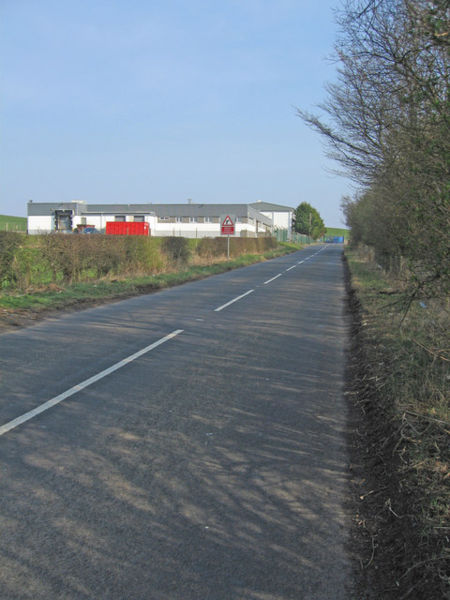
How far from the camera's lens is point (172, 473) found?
4.04 meters

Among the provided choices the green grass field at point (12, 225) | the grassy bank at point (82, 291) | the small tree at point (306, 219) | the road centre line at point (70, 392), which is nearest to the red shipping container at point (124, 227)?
the green grass field at point (12, 225)

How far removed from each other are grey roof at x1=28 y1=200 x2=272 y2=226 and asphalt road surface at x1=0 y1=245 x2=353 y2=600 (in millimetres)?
74233

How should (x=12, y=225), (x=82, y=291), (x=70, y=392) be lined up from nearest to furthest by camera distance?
(x=70, y=392), (x=82, y=291), (x=12, y=225)

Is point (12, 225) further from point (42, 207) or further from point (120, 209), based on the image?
point (42, 207)

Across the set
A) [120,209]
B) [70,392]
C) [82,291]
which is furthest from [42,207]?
[70,392]

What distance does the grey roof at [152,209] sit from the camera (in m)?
80.9

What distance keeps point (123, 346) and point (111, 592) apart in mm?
6093

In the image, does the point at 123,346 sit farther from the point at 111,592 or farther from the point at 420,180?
the point at 111,592

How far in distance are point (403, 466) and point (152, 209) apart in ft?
264

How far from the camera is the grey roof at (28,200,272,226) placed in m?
80.9

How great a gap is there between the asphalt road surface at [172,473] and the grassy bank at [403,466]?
19 centimetres

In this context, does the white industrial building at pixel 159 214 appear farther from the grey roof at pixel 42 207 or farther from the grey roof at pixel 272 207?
the grey roof at pixel 272 207

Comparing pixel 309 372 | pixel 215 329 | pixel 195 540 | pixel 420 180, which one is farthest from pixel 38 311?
pixel 195 540

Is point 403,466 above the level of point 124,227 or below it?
below
